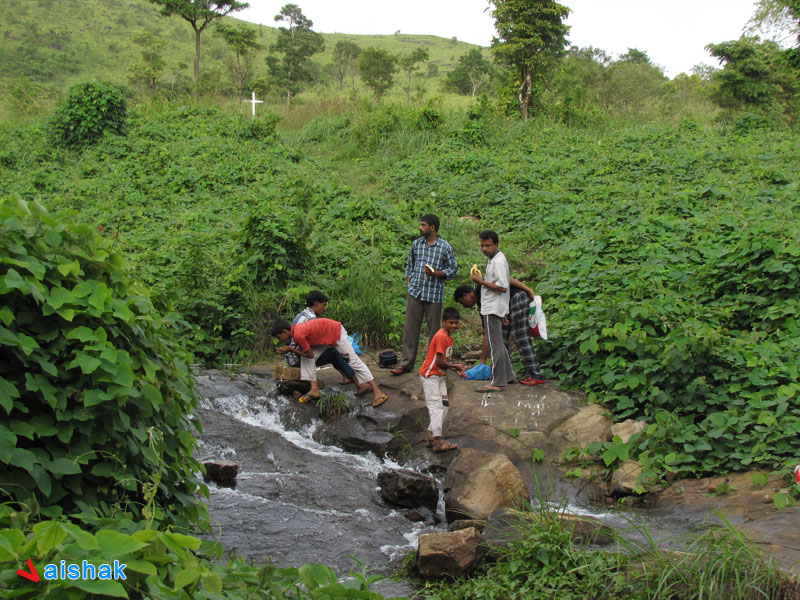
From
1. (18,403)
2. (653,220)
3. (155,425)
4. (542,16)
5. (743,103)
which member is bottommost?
(155,425)

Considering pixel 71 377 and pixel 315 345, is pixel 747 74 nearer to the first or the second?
pixel 315 345

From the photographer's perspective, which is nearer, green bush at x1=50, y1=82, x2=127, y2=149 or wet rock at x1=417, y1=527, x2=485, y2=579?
wet rock at x1=417, y1=527, x2=485, y2=579

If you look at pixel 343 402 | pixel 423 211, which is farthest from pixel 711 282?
pixel 423 211

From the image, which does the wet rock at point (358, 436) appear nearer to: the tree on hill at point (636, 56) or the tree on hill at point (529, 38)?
the tree on hill at point (529, 38)

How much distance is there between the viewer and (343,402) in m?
7.49

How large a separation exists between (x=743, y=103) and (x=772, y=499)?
16615 mm

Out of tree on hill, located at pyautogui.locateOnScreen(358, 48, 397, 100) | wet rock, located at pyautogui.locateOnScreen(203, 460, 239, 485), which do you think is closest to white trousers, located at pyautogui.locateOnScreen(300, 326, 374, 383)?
wet rock, located at pyautogui.locateOnScreen(203, 460, 239, 485)

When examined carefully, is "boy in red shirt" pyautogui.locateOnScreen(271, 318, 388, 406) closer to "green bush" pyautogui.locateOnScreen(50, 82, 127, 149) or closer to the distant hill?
"green bush" pyautogui.locateOnScreen(50, 82, 127, 149)

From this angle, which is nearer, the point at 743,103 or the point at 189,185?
the point at 189,185

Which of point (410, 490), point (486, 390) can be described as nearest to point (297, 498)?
point (410, 490)

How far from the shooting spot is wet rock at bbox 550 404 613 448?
644 centimetres

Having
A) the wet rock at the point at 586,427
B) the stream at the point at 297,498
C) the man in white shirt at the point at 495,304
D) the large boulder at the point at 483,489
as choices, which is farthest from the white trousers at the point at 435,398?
the wet rock at the point at 586,427

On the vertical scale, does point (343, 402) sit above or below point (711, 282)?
below

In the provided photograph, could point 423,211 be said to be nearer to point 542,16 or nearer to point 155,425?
point 542,16
